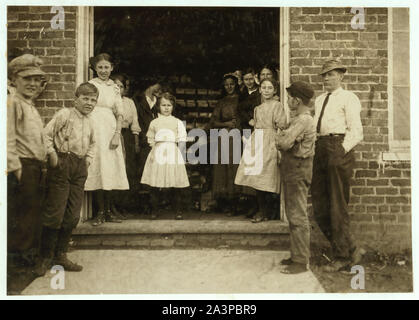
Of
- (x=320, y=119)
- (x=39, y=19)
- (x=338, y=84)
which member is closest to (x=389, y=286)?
(x=320, y=119)

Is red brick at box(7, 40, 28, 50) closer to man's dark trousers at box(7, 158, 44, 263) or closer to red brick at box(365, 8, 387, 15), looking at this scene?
man's dark trousers at box(7, 158, 44, 263)

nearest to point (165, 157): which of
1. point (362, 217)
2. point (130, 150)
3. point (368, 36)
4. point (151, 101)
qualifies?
point (130, 150)

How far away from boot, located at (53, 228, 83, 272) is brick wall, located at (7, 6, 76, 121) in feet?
4.65

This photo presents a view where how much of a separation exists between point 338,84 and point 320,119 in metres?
0.53

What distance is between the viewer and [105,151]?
5703 mm

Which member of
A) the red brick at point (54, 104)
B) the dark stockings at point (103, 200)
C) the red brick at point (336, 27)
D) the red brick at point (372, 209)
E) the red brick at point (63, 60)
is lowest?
the red brick at point (372, 209)

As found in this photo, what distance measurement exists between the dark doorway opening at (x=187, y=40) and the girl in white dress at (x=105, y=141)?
1.36 ft

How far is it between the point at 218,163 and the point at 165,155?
2.42 ft

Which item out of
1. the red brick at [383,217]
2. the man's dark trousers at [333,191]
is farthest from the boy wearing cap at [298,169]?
the red brick at [383,217]

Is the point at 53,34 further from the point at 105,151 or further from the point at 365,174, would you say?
the point at 365,174

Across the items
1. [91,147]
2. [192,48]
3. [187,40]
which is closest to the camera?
[91,147]

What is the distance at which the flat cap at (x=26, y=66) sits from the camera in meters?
5.13

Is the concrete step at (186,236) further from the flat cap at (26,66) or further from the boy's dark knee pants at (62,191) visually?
the flat cap at (26,66)

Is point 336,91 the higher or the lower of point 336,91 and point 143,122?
the higher
